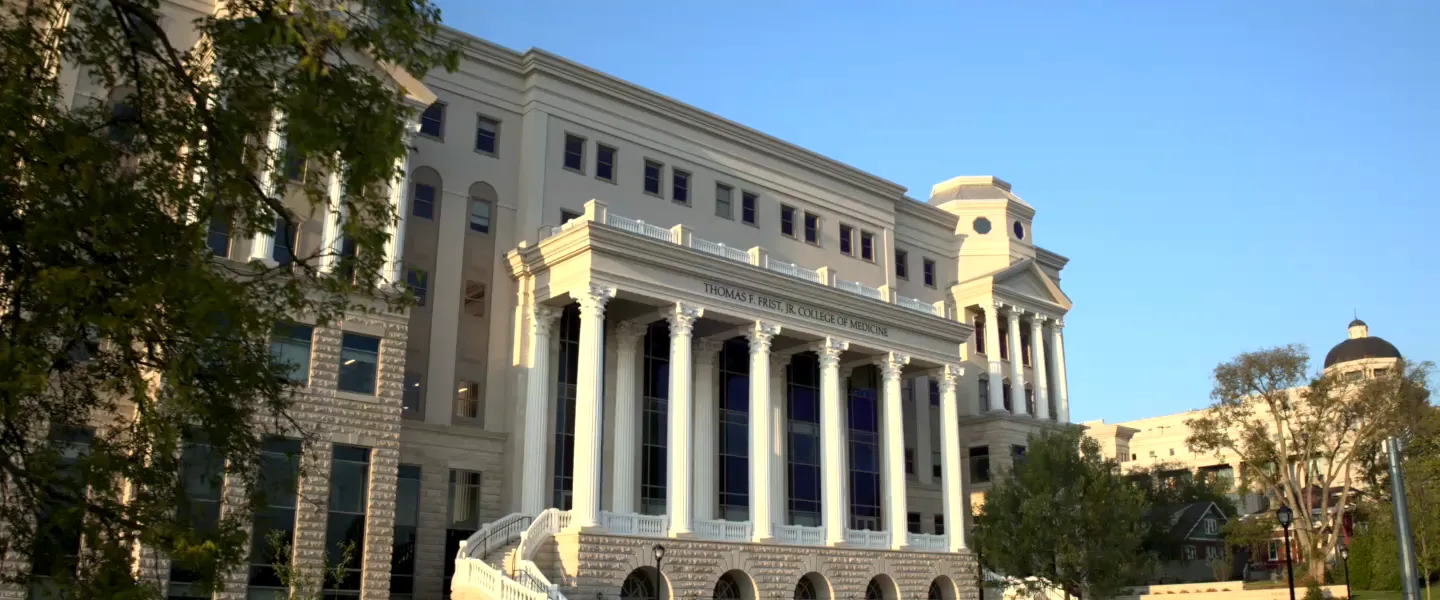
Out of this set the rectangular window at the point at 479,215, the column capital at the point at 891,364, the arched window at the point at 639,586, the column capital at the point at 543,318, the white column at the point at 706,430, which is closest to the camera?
the arched window at the point at 639,586

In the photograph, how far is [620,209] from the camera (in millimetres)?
51781

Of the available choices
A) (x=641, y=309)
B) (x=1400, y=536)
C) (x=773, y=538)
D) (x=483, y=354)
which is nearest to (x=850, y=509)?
(x=773, y=538)

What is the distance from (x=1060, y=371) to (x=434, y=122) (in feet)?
122

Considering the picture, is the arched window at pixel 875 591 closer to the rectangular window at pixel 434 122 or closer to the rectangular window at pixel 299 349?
the rectangular window at pixel 299 349

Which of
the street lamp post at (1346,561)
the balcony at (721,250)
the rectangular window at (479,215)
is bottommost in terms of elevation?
the street lamp post at (1346,561)

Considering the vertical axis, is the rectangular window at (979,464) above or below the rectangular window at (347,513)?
above

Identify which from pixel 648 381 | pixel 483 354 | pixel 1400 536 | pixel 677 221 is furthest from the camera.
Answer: pixel 677 221

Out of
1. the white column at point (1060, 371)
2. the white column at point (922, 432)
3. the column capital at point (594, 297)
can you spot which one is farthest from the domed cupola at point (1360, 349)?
the column capital at point (594, 297)

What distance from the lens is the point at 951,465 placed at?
5494 cm

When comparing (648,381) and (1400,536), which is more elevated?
(648,381)

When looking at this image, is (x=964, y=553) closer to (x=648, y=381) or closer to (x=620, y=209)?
(x=648, y=381)

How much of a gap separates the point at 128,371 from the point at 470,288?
32.8 metres

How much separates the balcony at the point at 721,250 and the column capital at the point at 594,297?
2.28 metres

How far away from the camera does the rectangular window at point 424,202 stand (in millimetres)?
45844
